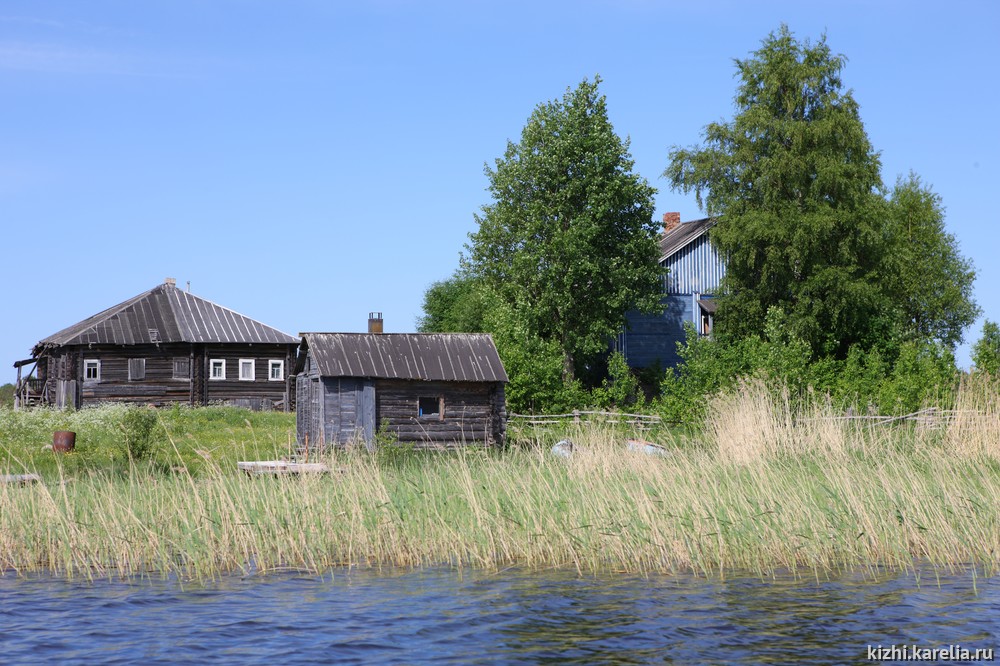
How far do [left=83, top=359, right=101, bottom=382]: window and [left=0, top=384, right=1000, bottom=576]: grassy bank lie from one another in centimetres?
3103

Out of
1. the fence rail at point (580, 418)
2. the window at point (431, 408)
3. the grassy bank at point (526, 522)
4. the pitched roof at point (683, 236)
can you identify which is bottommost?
→ the grassy bank at point (526, 522)

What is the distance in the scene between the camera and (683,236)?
4191 centimetres

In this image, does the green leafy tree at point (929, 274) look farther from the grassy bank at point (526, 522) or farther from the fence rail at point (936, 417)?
the grassy bank at point (526, 522)

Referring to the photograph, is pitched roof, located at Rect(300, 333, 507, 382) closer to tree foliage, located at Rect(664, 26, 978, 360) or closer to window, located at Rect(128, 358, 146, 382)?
tree foliage, located at Rect(664, 26, 978, 360)

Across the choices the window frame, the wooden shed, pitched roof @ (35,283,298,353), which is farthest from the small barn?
the window frame

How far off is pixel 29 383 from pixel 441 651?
46744 mm

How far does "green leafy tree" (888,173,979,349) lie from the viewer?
152 feet

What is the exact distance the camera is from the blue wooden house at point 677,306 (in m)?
40.5

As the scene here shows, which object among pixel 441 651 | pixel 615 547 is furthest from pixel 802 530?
pixel 441 651

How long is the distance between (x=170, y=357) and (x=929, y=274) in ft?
115

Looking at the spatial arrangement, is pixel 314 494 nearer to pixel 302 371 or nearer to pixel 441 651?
pixel 441 651

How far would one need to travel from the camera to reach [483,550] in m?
11.1

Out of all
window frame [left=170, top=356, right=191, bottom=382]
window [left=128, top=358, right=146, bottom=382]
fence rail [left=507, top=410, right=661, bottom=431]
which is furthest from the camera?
window frame [left=170, top=356, right=191, bottom=382]

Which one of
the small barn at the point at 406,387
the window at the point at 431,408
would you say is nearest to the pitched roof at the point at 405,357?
the small barn at the point at 406,387
